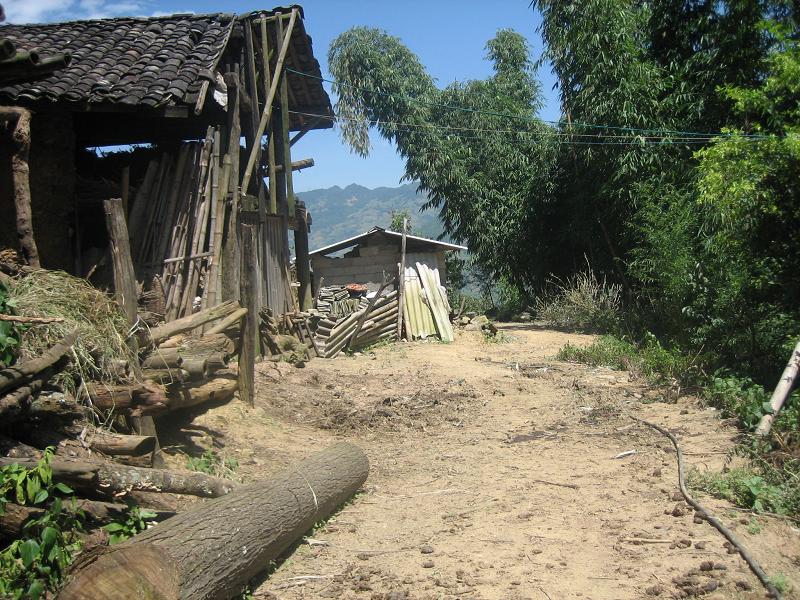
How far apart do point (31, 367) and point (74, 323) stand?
98 cm

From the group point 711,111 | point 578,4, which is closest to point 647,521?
point 711,111

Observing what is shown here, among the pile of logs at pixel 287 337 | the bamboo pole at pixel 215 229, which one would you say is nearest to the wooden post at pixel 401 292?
the pile of logs at pixel 287 337

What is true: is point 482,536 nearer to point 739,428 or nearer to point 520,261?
point 739,428

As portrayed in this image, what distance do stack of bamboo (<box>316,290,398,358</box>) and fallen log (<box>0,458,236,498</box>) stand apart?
29.6ft

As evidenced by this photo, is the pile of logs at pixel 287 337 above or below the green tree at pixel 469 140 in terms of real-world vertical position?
below

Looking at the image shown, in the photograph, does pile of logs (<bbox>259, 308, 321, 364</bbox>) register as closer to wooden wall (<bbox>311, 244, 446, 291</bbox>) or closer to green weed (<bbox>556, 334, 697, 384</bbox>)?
wooden wall (<bbox>311, 244, 446, 291</bbox>)

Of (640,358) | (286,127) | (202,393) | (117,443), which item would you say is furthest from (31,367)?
(286,127)

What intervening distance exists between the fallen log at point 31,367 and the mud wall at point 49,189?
356cm

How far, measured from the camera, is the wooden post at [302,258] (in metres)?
15.2

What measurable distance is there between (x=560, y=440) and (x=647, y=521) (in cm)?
249

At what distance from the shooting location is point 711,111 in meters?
16.6

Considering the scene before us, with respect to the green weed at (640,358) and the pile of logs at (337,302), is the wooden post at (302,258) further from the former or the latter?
the green weed at (640,358)

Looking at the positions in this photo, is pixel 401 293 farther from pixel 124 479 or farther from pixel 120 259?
pixel 124 479

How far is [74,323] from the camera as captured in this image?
5172 millimetres
